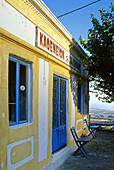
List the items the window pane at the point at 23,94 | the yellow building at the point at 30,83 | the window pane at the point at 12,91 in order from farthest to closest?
the window pane at the point at 23,94, the window pane at the point at 12,91, the yellow building at the point at 30,83

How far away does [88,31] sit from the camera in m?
9.05

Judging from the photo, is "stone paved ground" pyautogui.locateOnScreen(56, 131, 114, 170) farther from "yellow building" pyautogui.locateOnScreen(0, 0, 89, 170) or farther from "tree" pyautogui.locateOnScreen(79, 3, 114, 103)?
"tree" pyautogui.locateOnScreen(79, 3, 114, 103)

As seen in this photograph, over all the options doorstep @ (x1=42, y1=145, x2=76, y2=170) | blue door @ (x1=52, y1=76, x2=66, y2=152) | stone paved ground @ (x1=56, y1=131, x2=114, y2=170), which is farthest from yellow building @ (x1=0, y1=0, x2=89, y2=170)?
stone paved ground @ (x1=56, y1=131, x2=114, y2=170)

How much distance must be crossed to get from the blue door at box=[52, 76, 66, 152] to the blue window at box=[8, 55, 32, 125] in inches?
71.3

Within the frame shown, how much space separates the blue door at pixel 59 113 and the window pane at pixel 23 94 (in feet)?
6.15

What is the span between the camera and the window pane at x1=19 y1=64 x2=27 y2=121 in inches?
178

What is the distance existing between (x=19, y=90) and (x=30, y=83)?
46cm

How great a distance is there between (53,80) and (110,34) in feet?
12.4

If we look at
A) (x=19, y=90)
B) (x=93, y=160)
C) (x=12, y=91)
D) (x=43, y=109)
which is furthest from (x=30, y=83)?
(x=93, y=160)

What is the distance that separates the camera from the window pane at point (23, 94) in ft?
14.8

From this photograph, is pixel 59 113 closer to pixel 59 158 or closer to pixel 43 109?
pixel 59 158

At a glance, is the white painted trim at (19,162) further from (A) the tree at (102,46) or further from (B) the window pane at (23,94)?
(A) the tree at (102,46)

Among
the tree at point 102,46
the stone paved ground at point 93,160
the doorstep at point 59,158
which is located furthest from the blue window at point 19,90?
the tree at point 102,46

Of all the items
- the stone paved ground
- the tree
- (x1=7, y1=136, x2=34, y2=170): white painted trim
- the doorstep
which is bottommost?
the stone paved ground
